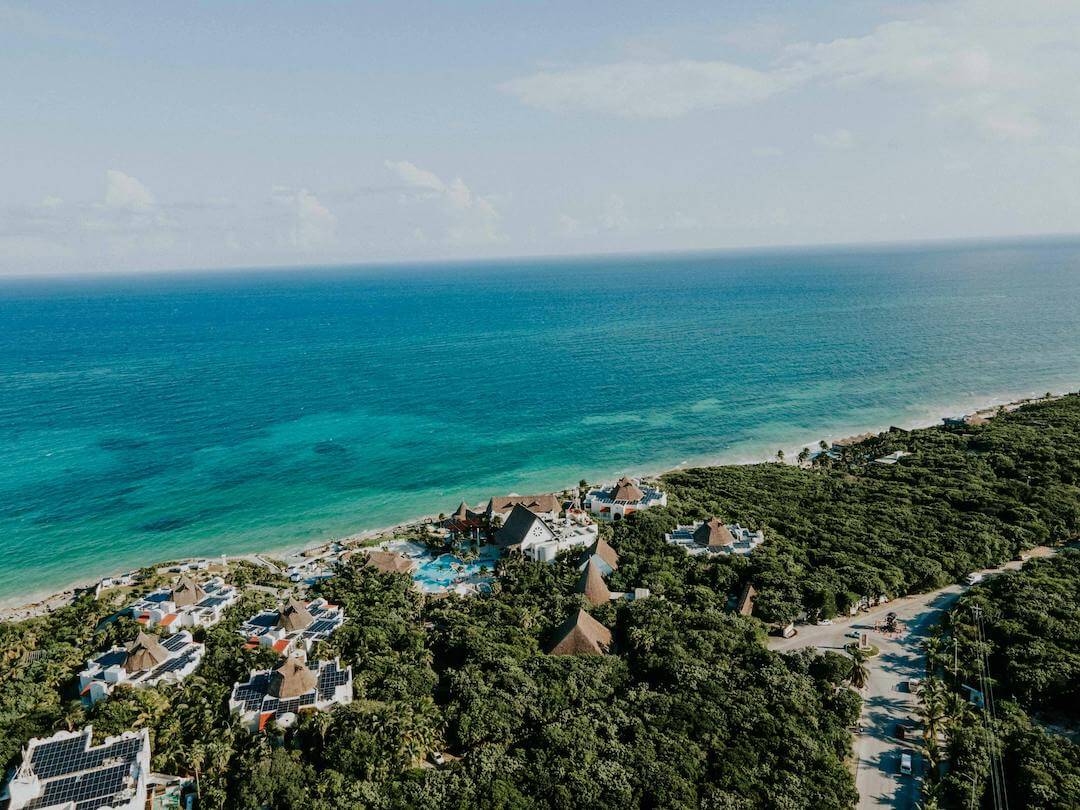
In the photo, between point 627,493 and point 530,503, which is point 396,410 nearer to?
point 530,503

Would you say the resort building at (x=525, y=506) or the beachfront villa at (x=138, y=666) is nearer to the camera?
the beachfront villa at (x=138, y=666)

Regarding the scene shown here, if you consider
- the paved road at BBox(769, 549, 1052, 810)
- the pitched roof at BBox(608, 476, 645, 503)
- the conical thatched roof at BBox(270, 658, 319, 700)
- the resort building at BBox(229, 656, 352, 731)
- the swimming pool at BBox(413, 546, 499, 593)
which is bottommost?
the paved road at BBox(769, 549, 1052, 810)

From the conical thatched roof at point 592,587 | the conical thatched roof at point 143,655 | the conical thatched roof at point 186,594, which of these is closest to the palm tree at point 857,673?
the conical thatched roof at point 592,587

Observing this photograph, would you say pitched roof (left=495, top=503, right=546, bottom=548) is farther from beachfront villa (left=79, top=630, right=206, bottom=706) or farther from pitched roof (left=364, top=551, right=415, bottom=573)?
beachfront villa (left=79, top=630, right=206, bottom=706)

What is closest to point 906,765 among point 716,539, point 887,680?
point 887,680

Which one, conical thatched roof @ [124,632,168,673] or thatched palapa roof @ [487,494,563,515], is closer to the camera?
conical thatched roof @ [124,632,168,673]

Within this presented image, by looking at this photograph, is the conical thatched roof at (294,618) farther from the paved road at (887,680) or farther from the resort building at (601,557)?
the paved road at (887,680)

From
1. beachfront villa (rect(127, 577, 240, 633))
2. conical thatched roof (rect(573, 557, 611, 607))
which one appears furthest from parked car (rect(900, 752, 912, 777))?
beachfront villa (rect(127, 577, 240, 633))

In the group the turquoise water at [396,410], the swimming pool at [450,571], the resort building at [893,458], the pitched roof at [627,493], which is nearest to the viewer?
the swimming pool at [450,571]
